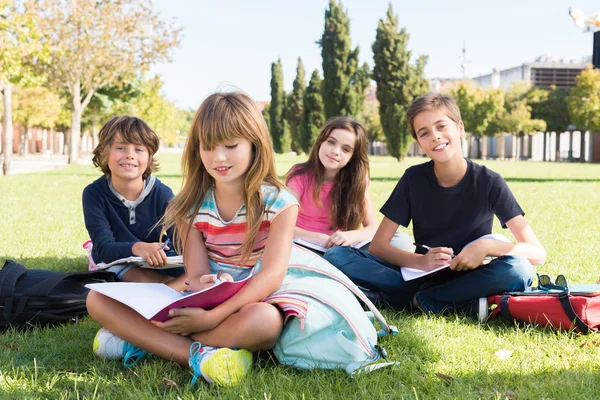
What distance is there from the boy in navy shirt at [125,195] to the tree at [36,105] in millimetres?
31993

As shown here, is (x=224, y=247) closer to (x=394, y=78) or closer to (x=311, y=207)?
(x=311, y=207)

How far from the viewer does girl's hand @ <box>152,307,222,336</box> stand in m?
2.46

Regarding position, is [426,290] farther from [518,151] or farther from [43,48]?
[518,151]

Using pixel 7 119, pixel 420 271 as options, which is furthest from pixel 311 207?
pixel 7 119

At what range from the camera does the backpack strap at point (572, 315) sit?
2992mm

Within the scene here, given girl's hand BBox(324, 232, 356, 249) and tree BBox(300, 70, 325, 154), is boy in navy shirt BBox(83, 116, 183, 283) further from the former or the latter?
tree BBox(300, 70, 325, 154)

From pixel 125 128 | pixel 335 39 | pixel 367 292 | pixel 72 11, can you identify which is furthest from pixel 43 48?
pixel 335 39

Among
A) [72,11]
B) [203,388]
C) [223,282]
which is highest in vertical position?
[72,11]

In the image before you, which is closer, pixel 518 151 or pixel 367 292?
pixel 367 292

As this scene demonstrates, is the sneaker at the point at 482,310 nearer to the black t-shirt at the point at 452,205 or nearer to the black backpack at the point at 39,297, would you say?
the black t-shirt at the point at 452,205

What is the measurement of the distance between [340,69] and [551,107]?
2637cm

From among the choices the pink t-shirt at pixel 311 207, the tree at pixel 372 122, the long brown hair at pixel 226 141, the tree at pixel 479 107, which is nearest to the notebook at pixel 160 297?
the long brown hair at pixel 226 141

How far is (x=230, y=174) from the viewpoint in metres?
2.68

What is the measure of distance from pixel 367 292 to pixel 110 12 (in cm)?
2215
